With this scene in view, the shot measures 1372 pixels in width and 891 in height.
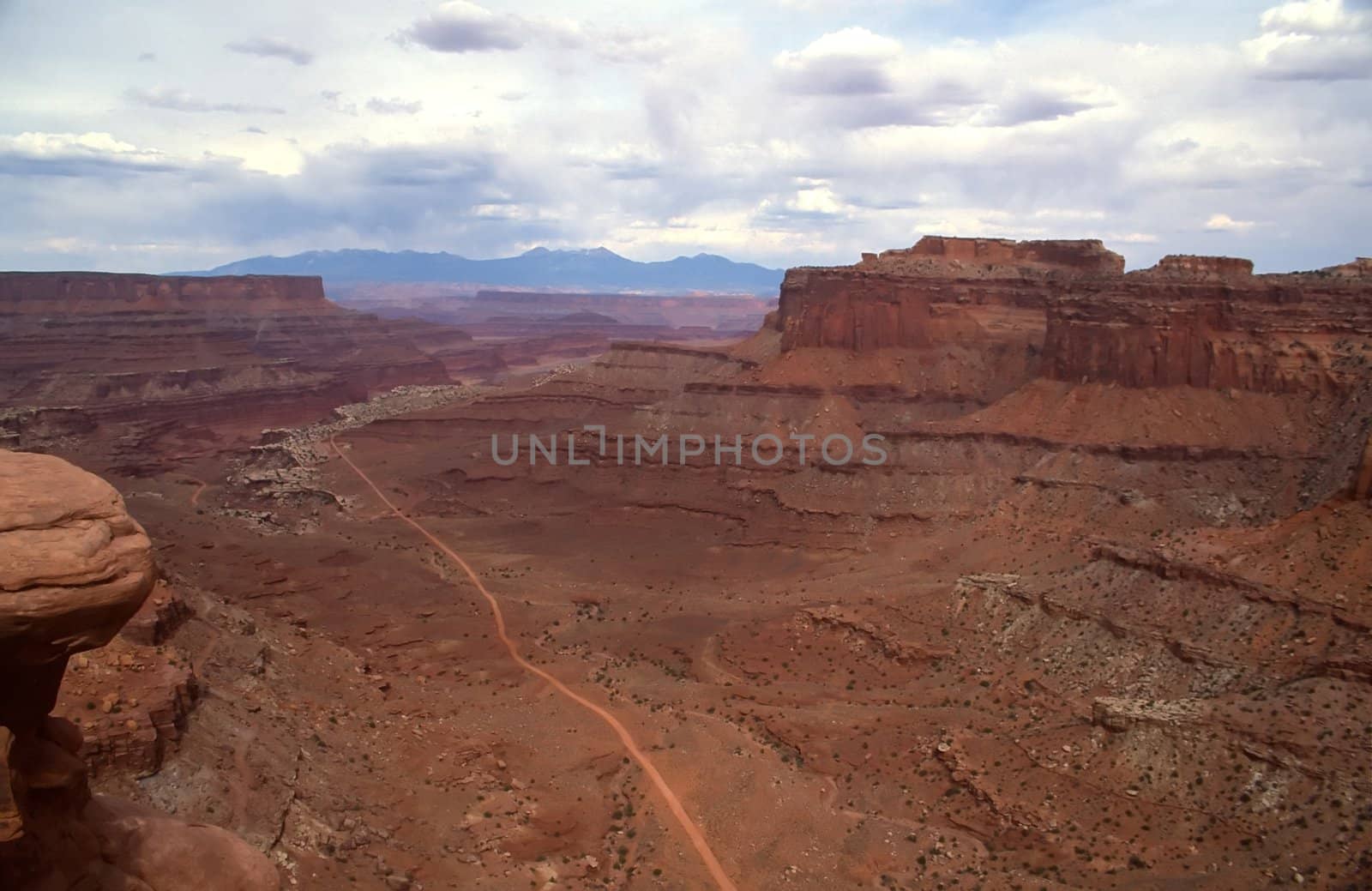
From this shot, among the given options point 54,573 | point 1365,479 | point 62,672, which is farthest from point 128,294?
point 1365,479

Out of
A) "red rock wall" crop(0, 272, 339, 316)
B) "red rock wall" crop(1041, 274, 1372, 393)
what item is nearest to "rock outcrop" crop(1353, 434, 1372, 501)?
"red rock wall" crop(1041, 274, 1372, 393)

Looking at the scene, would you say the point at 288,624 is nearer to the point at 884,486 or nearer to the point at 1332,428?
the point at 884,486

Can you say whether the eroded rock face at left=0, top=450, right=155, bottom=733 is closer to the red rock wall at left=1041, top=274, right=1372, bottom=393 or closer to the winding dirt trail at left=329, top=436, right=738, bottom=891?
the winding dirt trail at left=329, top=436, right=738, bottom=891

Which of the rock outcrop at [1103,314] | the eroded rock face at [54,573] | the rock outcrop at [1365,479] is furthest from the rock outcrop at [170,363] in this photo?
the rock outcrop at [1365,479]

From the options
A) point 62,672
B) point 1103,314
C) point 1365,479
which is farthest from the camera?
point 1103,314

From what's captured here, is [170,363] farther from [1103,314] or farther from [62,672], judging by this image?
[62,672]

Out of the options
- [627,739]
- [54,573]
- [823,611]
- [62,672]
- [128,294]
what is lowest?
[627,739]

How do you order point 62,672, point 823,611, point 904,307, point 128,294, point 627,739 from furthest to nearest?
point 128,294, point 904,307, point 823,611, point 627,739, point 62,672

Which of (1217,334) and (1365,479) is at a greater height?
(1217,334)

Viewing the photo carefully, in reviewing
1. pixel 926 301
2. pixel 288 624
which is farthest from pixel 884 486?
pixel 288 624
